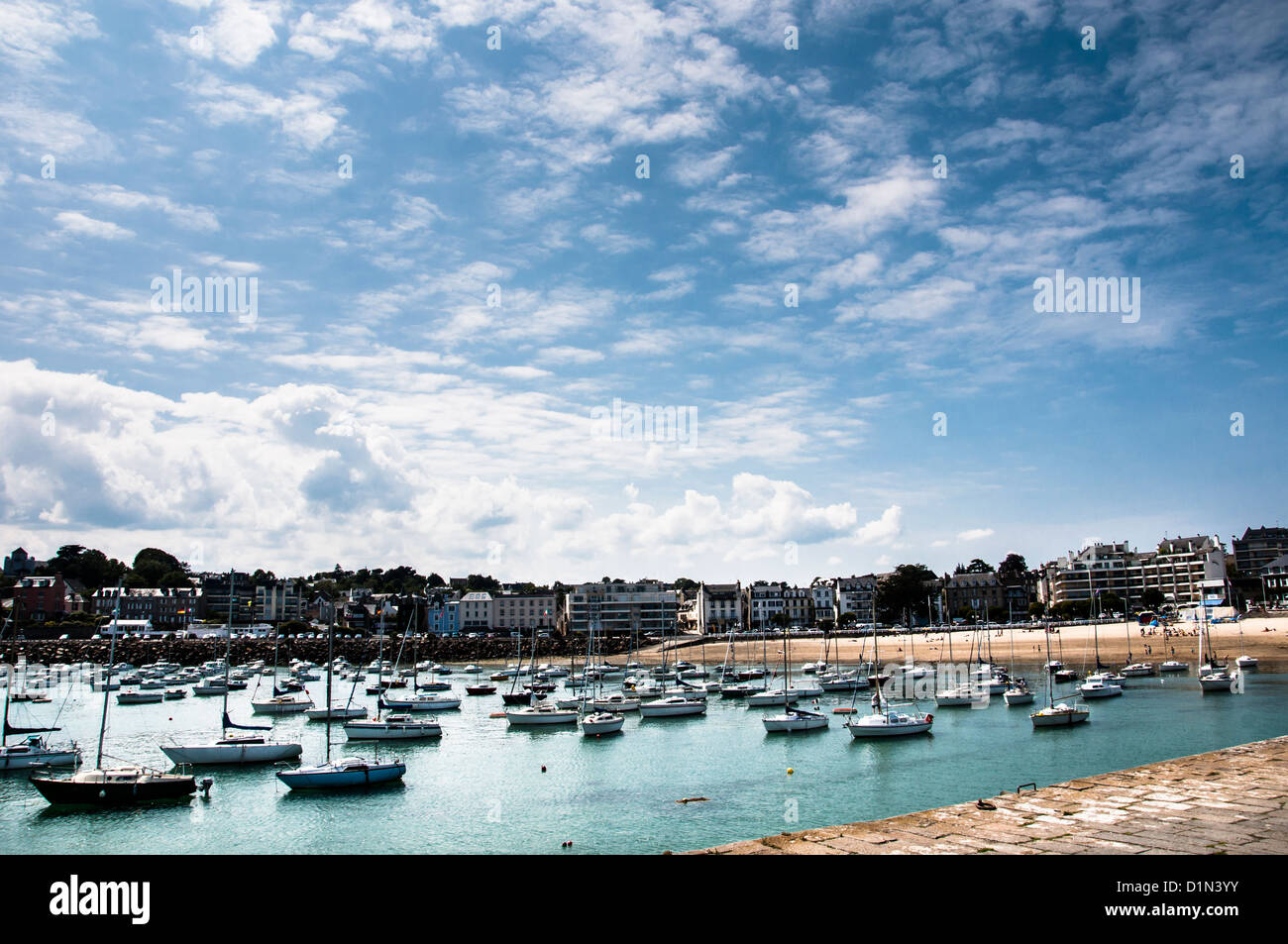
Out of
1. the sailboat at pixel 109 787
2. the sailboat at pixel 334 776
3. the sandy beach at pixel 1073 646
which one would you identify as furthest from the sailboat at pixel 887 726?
the sandy beach at pixel 1073 646

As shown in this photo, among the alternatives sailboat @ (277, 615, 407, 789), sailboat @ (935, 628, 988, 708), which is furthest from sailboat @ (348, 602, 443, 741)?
sailboat @ (935, 628, 988, 708)

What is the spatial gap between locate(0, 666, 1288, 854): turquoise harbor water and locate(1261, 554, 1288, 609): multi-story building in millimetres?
129133

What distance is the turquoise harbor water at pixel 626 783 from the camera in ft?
121

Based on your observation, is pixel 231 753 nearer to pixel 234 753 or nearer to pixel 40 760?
pixel 234 753

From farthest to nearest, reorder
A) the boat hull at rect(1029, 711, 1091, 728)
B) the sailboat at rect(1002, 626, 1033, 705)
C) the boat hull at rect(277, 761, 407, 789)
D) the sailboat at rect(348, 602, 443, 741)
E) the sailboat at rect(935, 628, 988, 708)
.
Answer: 1. the sailboat at rect(935, 628, 988, 708)
2. the sailboat at rect(1002, 626, 1033, 705)
3. the sailboat at rect(348, 602, 443, 741)
4. the boat hull at rect(1029, 711, 1091, 728)
5. the boat hull at rect(277, 761, 407, 789)

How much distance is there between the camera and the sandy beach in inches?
4151

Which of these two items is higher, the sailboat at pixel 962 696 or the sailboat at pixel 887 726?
the sailboat at pixel 887 726

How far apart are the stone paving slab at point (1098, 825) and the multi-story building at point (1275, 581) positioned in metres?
189

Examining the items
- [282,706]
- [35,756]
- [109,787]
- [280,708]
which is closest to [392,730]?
[35,756]

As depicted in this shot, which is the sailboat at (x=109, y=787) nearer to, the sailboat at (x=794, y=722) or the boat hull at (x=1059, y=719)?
the sailboat at (x=794, y=722)

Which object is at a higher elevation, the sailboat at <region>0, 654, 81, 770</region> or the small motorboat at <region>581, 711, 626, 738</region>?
the sailboat at <region>0, 654, 81, 770</region>

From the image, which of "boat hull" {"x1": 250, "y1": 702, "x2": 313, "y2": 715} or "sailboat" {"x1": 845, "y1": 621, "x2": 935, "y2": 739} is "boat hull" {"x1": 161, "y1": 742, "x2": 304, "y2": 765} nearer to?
"boat hull" {"x1": 250, "y1": 702, "x2": 313, "y2": 715}

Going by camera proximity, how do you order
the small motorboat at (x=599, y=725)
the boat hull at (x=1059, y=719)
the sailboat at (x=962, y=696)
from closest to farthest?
the boat hull at (x=1059, y=719) < the small motorboat at (x=599, y=725) < the sailboat at (x=962, y=696)
